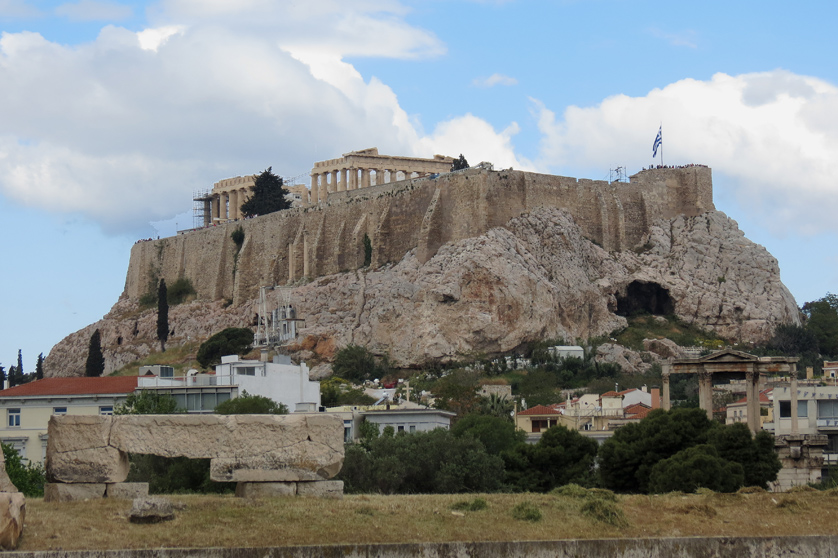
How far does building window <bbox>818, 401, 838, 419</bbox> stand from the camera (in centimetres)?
4116

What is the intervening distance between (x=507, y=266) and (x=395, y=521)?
48.6 meters

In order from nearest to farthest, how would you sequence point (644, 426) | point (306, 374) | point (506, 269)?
point (644, 426), point (306, 374), point (506, 269)

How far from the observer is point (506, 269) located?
208 ft

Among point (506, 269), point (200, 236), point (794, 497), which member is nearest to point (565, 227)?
point (506, 269)

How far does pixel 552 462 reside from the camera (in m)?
35.6

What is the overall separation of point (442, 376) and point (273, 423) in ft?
151

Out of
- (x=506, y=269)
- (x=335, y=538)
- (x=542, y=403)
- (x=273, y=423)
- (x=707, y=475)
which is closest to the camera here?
(x=335, y=538)

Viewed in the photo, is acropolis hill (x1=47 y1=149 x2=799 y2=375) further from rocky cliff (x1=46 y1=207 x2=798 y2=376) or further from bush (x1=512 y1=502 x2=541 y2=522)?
bush (x1=512 y1=502 x2=541 y2=522)

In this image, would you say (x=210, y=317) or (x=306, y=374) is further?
(x=210, y=317)

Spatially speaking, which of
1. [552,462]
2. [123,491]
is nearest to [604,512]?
[123,491]

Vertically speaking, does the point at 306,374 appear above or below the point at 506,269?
below

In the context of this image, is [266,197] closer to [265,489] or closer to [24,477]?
[24,477]

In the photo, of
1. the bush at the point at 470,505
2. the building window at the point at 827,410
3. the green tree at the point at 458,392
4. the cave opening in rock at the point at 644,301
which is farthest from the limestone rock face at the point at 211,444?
the cave opening in rock at the point at 644,301

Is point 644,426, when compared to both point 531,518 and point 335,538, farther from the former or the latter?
point 335,538
